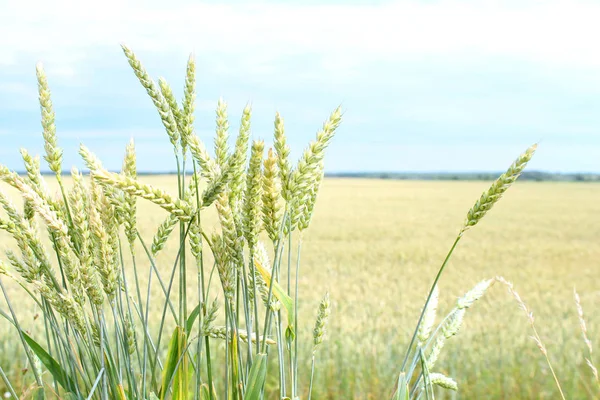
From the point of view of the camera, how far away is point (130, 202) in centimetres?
153

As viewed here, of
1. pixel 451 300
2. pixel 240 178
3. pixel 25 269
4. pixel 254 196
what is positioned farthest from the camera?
pixel 451 300

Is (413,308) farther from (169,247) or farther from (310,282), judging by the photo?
(169,247)

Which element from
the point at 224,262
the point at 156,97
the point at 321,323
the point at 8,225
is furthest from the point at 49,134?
the point at 321,323

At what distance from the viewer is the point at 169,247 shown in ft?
34.8

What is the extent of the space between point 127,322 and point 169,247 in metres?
9.17

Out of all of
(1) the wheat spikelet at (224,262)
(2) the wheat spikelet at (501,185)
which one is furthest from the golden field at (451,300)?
(2) the wheat spikelet at (501,185)

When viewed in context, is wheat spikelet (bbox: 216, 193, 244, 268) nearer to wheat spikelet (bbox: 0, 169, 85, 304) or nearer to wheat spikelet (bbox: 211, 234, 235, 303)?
wheat spikelet (bbox: 211, 234, 235, 303)

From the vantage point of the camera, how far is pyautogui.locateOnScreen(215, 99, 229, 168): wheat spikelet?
1531 mm

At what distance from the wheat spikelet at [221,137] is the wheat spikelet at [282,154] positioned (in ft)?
0.63

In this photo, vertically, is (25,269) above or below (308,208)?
below

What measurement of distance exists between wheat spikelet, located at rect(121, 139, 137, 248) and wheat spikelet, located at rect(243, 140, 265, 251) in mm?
336

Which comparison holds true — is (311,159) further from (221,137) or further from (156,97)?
(156,97)

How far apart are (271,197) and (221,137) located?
0.30 m

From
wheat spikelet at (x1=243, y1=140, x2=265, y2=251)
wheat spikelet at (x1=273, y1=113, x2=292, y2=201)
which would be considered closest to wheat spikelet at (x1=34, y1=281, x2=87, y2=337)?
wheat spikelet at (x1=243, y1=140, x2=265, y2=251)
